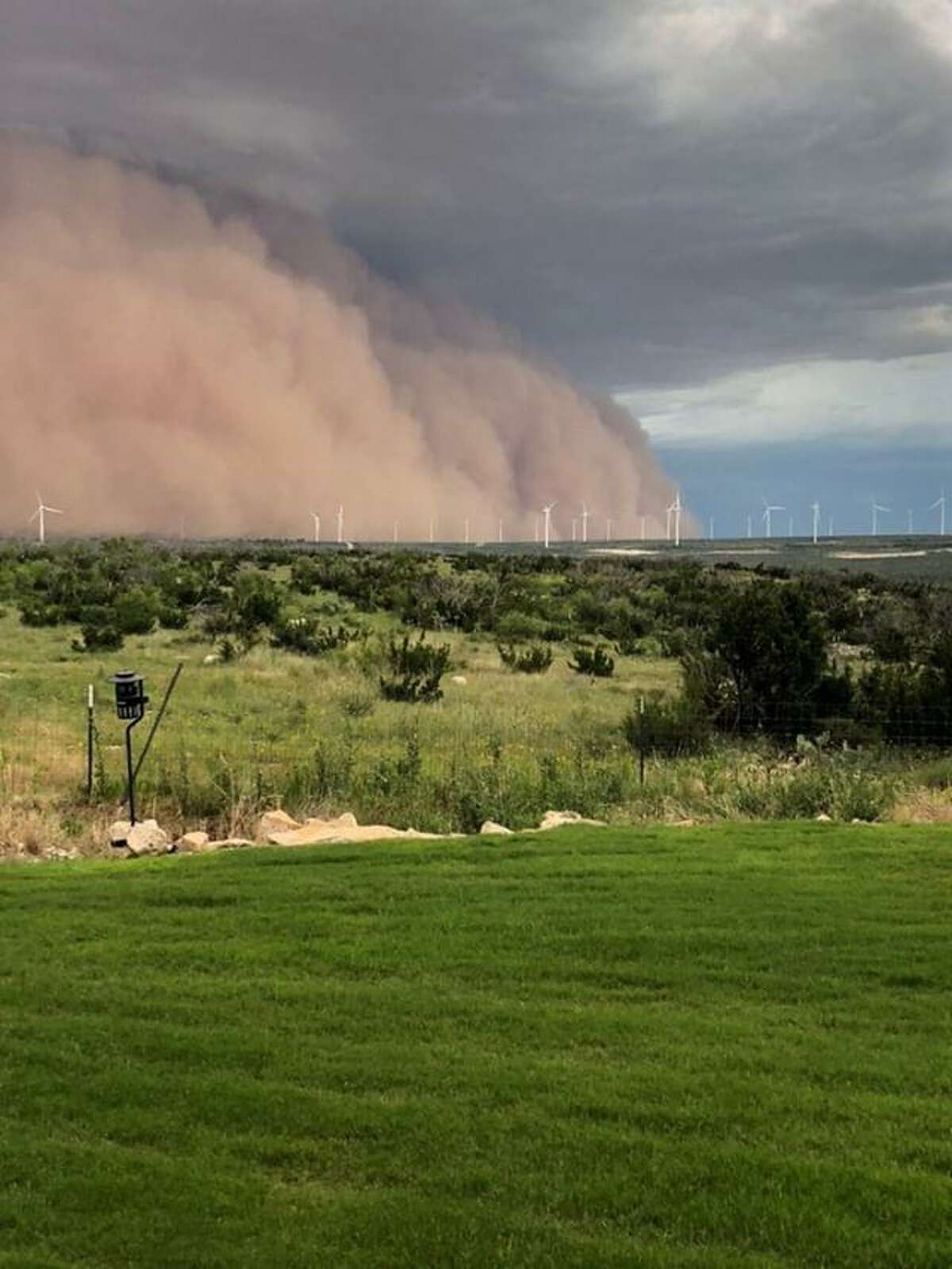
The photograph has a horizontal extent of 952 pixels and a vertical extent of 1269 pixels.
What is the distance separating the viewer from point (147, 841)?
13758 mm

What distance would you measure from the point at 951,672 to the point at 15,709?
1725 cm

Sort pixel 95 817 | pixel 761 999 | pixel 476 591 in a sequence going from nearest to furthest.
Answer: pixel 761 999 → pixel 95 817 → pixel 476 591

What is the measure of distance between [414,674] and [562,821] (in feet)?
53.1

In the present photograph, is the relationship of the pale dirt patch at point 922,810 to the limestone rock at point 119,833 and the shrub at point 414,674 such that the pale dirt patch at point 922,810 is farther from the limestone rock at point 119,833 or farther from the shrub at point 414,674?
the shrub at point 414,674

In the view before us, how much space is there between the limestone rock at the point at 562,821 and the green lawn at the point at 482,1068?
3.04 meters

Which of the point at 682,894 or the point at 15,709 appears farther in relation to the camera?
the point at 15,709

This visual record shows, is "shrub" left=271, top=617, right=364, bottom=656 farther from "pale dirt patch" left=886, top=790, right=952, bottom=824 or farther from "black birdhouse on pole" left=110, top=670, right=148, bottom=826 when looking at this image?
"pale dirt patch" left=886, top=790, right=952, bottom=824

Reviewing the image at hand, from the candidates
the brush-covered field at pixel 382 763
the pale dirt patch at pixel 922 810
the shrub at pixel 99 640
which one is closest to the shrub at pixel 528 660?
the brush-covered field at pixel 382 763

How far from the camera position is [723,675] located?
85.7ft

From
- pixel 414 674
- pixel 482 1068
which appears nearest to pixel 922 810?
pixel 482 1068

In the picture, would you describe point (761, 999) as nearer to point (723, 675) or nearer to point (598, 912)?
point (598, 912)

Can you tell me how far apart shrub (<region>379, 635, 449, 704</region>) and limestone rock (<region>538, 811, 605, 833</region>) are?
39.0ft

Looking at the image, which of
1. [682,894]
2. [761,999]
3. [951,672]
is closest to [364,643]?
[951,672]

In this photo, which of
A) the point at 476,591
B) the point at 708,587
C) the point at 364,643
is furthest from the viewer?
the point at 708,587
